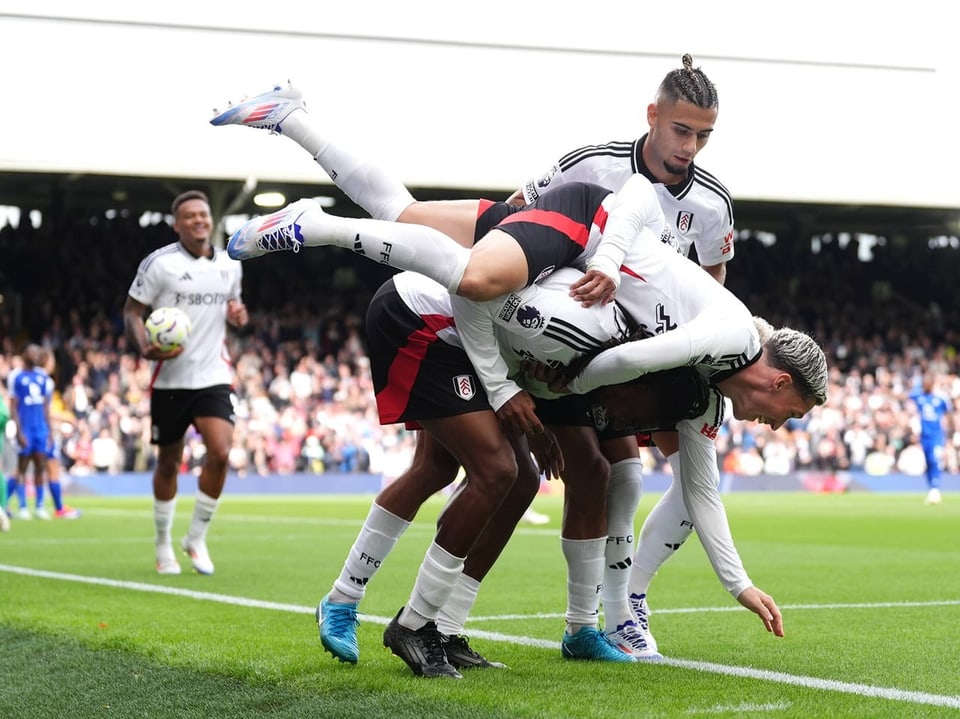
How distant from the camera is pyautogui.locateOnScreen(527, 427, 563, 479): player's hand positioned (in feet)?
16.9

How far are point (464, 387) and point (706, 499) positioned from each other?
95 centimetres

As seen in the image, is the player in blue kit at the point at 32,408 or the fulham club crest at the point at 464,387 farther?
the player in blue kit at the point at 32,408

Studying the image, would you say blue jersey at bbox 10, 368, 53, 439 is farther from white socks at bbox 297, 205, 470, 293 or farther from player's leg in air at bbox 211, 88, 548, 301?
white socks at bbox 297, 205, 470, 293

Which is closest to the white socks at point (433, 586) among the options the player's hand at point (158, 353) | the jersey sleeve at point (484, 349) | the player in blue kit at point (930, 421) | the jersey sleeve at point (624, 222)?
the jersey sleeve at point (484, 349)

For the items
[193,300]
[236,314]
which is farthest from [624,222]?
[193,300]

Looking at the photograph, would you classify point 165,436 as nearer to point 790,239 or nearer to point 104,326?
point 104,326

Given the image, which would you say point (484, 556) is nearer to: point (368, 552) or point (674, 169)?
point (368, 552)

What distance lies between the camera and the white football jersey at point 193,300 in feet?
31.4

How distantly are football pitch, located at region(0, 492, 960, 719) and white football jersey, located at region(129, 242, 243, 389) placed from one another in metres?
Answer: 1.34

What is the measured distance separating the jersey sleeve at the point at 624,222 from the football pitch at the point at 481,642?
143 cm

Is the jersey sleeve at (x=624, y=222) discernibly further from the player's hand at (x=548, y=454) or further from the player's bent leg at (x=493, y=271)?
the player's hand at (x=548, y=454)

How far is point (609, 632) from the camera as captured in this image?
576 centimetres

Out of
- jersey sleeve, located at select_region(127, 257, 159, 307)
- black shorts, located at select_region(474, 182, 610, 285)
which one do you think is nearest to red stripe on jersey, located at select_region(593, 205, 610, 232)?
black shorts, located at select_region(474, 182, 610, 285)

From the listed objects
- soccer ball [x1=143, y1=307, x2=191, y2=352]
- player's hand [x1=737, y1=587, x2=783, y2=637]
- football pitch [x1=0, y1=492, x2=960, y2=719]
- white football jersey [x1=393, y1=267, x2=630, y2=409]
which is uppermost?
soccer ball [x1=143, y1=307, x2=191, y2=352]
